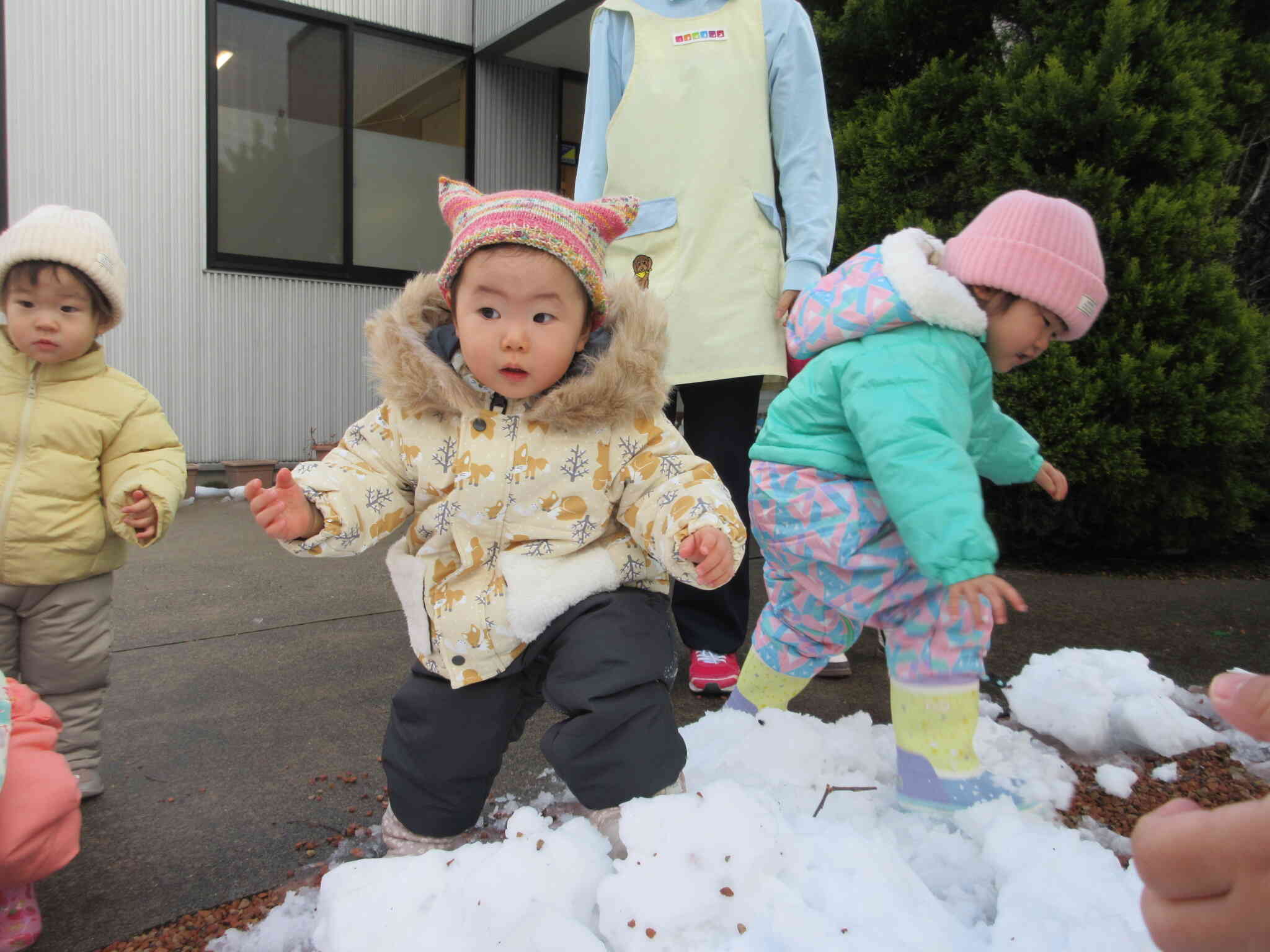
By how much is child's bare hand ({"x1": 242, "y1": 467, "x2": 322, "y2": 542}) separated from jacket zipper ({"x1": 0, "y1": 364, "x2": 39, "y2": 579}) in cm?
81

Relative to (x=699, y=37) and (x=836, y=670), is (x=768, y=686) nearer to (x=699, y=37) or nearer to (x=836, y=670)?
(x=836, y=670)

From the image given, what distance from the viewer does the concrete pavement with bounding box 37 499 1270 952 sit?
171cm

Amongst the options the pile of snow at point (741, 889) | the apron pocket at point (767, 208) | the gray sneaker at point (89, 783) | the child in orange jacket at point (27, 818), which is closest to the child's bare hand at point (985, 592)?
the pile of snow at point (741, 889)

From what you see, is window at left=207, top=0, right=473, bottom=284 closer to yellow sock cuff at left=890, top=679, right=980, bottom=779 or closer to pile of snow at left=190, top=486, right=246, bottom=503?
pile of snow at left=190, top=486, right=246, bottom=503

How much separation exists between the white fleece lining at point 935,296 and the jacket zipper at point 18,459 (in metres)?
1.87

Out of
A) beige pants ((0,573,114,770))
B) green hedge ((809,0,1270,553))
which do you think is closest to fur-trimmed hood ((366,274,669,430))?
beige pants ((0,573,114,770))

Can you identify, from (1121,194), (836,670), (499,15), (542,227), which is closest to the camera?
(542,227)

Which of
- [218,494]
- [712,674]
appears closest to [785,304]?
[712,674]

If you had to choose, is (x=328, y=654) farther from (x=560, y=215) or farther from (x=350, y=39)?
(x=350, y=39)

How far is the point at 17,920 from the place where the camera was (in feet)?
4.73

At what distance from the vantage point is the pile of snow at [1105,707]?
2.18 m

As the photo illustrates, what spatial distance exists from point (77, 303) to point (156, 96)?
470 cm

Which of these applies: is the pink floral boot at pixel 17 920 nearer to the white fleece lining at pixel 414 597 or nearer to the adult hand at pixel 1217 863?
the white fleece lining at pixel 414 597

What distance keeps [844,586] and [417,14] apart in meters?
6.42
